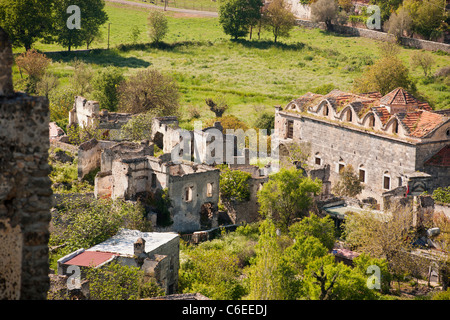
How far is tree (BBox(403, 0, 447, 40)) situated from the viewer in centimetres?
9069

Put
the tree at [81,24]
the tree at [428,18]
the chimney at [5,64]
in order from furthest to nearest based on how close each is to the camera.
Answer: the tree at [428,18] < the tree at [81,24] < the chimney at [5,64]

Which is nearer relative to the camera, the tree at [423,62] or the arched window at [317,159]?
the arched window at [317,159]

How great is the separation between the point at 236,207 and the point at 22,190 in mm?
31414

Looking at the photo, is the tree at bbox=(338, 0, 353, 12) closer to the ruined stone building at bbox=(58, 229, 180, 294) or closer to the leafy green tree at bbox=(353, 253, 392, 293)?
the leafy green tree at bbox=(353, 253, 392, 293)

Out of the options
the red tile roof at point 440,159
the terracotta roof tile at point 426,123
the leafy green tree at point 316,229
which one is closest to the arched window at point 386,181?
the red tile roof at point 440,159

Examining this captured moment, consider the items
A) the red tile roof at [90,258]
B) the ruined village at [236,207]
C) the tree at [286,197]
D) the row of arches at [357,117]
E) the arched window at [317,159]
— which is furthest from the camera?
the arched window at [317,159]

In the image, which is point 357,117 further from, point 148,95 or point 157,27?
point 157,27

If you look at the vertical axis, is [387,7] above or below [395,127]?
above

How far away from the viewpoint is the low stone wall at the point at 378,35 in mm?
87562

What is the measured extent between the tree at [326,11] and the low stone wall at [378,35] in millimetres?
926

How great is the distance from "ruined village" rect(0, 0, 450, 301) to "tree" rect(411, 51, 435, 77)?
24096mm

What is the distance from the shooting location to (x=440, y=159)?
4759 cm

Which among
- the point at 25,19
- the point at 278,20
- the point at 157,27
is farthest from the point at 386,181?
the point at 278,20

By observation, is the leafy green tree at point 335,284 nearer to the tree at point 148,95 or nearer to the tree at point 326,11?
the tree at point 148,95
